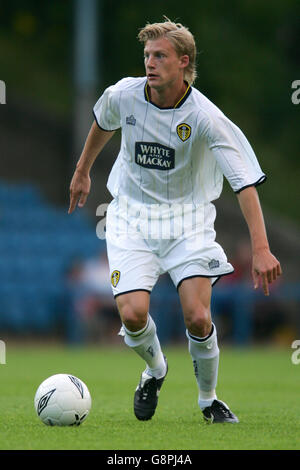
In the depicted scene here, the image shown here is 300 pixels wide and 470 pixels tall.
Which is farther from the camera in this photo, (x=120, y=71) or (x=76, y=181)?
(x=120, y=71)

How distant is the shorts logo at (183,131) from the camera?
5.36 metres

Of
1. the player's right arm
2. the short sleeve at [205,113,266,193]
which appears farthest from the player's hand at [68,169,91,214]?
the short sleeve at [205,113,266,193]

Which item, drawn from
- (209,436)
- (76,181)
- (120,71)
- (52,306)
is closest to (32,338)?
(52,306)

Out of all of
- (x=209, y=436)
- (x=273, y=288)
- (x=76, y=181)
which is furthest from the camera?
(x=273, y=288)

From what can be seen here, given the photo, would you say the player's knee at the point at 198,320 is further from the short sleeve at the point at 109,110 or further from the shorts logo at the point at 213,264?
the short sleeve at the point at 109,110

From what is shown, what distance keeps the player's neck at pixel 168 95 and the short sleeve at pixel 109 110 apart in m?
0.25

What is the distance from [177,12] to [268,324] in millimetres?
7714

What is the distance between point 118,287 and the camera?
542 centimetres

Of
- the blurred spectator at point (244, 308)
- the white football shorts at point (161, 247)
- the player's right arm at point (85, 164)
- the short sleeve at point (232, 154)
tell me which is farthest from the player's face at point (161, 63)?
the blurred spectator at point (244, 308)

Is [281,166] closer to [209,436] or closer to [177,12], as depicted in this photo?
[177,12]

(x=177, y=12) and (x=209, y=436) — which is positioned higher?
(x=209, y=436)

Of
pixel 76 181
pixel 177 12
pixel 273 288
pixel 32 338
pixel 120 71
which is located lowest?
pixel 32 338

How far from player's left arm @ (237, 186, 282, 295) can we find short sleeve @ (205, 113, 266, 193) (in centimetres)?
7

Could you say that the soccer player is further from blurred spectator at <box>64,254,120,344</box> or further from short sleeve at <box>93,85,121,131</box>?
blurred spectator at <box>64,254,120,344</box>
